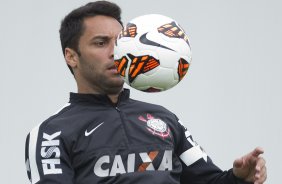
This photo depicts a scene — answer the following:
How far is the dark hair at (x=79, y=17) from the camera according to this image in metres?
5.70

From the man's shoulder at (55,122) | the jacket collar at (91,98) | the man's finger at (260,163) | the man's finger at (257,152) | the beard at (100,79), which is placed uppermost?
the beard at (100,79)

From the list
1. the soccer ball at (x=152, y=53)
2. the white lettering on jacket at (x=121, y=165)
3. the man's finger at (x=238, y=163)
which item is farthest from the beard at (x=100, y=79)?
the man's finger at (x=238, y=163)

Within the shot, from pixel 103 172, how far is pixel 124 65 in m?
0.75

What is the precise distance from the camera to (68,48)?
18.9 ft

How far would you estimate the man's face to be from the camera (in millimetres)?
5418

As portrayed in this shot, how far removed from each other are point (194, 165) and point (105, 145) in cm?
86

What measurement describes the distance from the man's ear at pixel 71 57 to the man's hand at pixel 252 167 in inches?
55.6

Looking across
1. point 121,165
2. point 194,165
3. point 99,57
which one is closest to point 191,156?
point 194,165

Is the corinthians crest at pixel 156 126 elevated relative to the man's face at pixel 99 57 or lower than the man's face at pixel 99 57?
lower

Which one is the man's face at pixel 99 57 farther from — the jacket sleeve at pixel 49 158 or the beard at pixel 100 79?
the jacket sleeve at pixel 49 158

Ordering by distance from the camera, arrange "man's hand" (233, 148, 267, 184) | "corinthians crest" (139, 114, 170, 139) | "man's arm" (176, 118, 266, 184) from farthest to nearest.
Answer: "man's arm" (176, 118, 266, 184), "corinthians crest" (139, 114, 170, 139), "man's hand" (233, 148, 267, 184)

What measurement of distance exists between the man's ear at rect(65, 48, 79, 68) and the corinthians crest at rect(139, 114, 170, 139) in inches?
26.3

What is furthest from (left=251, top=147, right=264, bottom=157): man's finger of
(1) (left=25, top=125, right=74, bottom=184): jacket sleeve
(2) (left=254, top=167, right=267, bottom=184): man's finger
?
(1) (left=25, top=125, right=74, bottom=184): jacket sleeve

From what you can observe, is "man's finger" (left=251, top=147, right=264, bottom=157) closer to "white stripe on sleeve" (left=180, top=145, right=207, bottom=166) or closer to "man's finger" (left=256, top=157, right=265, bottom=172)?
"man's finger" (left=256, top=157, right=265, bottom=172)
